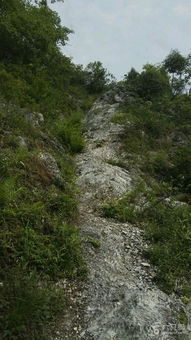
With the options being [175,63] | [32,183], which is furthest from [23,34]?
[175,63]

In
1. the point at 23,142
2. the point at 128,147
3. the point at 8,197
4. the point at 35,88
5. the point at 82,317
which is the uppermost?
the point at 35,88

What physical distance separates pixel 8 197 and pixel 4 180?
77 cm

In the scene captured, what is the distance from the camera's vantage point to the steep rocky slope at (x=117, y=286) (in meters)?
5.20

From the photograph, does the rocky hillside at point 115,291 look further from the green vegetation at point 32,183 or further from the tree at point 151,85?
the tree at point 151,85

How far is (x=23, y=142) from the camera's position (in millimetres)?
9367

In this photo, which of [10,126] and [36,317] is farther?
[10,126]

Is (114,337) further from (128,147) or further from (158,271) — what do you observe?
(128,147)

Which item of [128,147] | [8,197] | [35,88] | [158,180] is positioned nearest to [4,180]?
[8,197]

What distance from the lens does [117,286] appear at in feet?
19.9

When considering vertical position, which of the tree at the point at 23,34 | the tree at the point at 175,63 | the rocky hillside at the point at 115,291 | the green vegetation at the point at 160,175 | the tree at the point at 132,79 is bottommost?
the rocky hillside at the point at 115,291

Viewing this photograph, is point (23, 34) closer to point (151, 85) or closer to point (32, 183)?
point (151, 85)

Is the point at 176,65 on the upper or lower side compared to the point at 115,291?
upper

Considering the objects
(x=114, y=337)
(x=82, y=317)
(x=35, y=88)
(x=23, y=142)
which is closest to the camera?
(x=114, y=337)

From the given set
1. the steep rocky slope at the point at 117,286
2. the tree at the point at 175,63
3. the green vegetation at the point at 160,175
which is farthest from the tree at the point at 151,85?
the steep rocky slope at the point at 117,286
